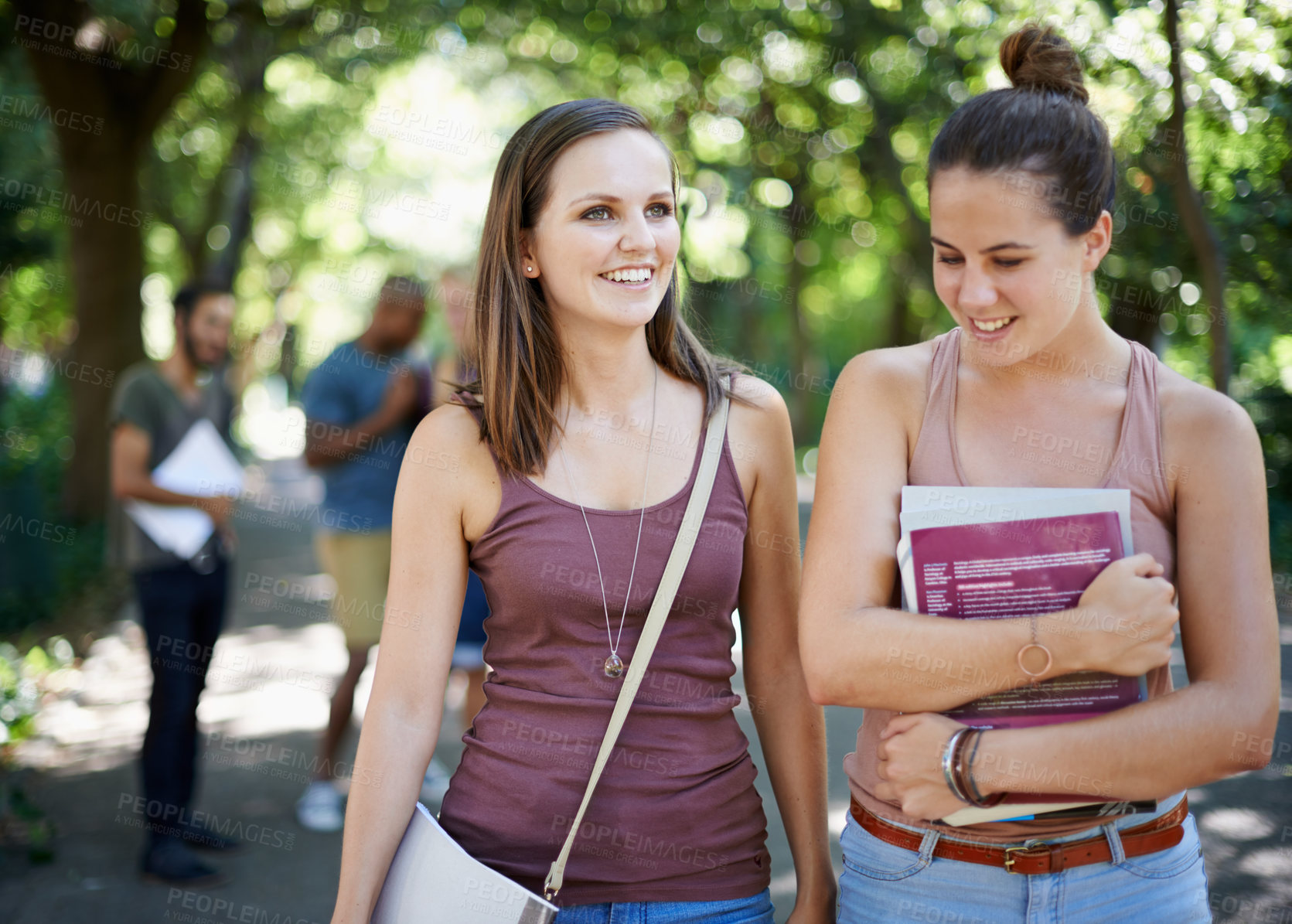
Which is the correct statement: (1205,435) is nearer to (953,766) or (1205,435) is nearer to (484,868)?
(953,766)

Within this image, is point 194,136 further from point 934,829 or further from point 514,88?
point 934,829

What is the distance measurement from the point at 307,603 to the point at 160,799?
5825 mm

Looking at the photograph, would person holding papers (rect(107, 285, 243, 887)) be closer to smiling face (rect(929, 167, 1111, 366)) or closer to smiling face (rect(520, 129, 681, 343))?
smiling face (rect(520, 129, 681, 343))

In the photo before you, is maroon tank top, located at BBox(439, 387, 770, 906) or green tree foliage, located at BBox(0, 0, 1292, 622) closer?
maroon tank top, located at BBox(439, 387, 770, 906)

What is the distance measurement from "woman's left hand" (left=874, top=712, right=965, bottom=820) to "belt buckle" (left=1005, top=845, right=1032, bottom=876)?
5.2 inches

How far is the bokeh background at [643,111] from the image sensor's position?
3.72 meters

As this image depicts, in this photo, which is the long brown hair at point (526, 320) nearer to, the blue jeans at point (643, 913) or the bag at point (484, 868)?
the bag at point (484, 868)

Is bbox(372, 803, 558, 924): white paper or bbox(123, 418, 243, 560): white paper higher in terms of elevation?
bbox(123, 418, 243, 560): white paper

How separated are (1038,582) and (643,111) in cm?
257

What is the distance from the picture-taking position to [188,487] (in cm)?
488

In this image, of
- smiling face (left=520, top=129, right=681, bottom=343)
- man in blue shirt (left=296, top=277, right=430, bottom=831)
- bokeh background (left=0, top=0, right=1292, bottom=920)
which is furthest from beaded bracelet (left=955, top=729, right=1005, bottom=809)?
man in blue shirt (left=296, top=277, right=430, bottom=831)

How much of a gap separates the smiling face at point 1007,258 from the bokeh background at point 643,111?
51.2 inches

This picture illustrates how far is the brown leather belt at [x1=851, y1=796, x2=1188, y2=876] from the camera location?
6.11 feet

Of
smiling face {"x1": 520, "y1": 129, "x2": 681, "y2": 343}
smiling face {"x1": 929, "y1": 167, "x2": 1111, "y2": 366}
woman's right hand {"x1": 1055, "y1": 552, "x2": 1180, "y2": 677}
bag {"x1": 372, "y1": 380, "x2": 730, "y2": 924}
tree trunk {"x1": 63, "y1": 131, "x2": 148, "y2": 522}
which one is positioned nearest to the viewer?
woman's right hand {"x1": 1055, "y1": 552, "x2": 1180, "y2": 677}
